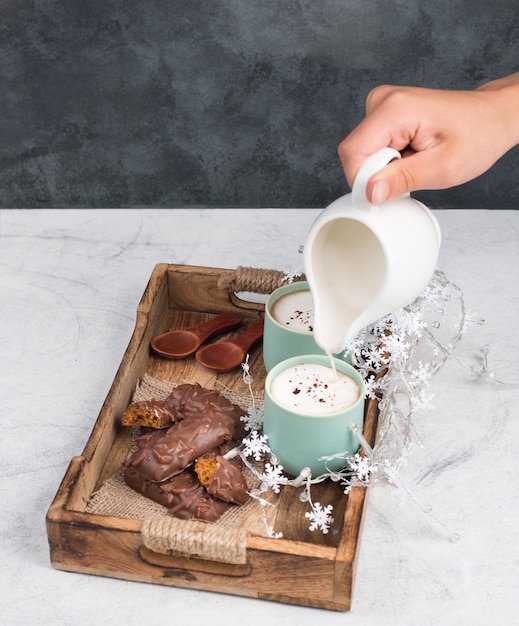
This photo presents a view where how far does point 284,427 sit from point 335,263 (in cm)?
22

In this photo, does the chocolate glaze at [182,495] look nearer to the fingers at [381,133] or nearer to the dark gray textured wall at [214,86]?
the fingers at [381,133]

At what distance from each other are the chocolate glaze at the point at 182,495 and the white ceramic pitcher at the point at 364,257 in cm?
25

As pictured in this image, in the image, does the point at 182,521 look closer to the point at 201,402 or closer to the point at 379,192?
the point at 201,402

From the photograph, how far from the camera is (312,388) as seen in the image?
50.3 inches

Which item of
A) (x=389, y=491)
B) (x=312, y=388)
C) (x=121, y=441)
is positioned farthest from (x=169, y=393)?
(x=389, y=491)

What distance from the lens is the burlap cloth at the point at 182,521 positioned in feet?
3.59

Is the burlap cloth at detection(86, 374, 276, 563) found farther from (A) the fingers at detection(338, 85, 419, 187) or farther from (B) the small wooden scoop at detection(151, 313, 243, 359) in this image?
(A) the fingers at detection(338, 85, 419, 187)

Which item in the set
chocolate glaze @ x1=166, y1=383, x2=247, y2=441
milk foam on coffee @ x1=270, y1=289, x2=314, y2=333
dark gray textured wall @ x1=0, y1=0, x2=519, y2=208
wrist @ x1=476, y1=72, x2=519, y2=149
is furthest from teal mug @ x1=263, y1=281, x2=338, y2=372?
dark gray textured wall @ x1=0, y1=0, x2=519, y2=208

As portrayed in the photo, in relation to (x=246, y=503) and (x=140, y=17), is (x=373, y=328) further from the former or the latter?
(x=140, y=17)

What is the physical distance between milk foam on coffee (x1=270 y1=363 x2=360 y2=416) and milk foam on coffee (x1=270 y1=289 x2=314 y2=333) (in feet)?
0.36

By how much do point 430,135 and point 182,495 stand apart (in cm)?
56

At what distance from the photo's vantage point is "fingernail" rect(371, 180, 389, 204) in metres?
1.08

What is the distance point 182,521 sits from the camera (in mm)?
1118

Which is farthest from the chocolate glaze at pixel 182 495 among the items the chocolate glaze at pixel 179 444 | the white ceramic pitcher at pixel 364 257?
the white ceramic pitcher at pixel 364 257
